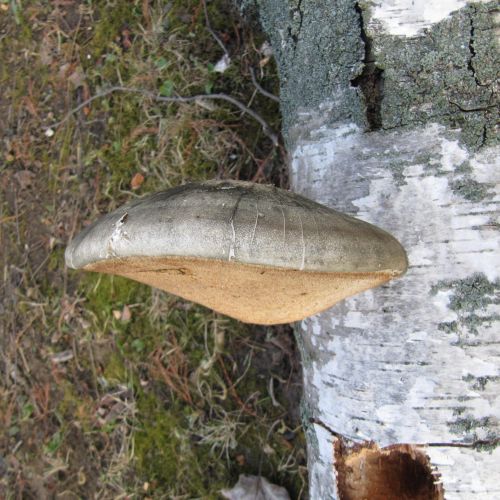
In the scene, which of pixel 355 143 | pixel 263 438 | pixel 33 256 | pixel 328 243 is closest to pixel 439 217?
pixel 355 143

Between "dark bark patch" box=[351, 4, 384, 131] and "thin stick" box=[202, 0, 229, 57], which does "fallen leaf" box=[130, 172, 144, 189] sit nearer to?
"thin stick" box=[202, 0, 229, 57]

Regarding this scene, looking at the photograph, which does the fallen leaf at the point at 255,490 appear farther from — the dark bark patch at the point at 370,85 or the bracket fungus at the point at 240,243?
the dark bark patch at the point at 370,85

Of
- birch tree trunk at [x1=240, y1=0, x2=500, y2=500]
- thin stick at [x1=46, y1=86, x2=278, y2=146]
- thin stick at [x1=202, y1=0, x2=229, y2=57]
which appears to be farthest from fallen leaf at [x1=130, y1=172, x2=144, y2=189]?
birch tree trunk at [x1=240, y1=0, x2=500, y2=500]

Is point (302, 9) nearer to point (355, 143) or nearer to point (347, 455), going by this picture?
point (355, 143)

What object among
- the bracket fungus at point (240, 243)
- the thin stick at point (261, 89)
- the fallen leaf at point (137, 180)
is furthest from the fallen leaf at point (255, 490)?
the thin stick at point (261, 89)

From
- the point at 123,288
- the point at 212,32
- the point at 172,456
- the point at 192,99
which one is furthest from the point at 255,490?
the point at 212,32
